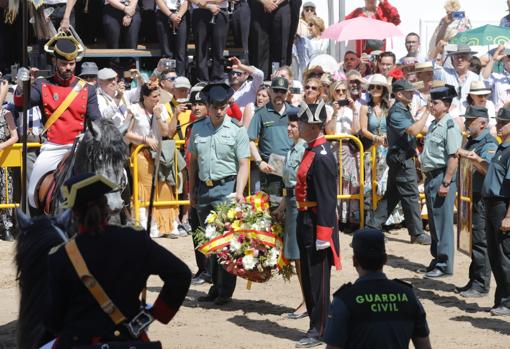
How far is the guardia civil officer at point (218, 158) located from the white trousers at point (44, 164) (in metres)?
1.42

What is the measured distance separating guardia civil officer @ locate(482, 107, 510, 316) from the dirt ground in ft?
1.69

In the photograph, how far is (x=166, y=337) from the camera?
1047 centimetres

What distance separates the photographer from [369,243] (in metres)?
6.21

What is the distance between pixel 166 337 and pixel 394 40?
36.4 feet

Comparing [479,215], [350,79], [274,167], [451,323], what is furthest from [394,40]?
[451,323]

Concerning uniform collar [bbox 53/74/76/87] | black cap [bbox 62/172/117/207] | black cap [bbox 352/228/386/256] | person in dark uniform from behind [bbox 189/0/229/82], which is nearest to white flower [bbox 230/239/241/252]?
uniform collar [bbox 53/74/76/87]

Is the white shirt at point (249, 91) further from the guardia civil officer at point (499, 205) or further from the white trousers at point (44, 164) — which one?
the guardia civil officer at point (499, 205)

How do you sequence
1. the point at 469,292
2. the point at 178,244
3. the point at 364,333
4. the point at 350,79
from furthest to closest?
1. the point at 350,79
2. the point at 178,244
3. the point at 469,292
4. the point at 364,333

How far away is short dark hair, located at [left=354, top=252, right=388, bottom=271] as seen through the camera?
20.2ft

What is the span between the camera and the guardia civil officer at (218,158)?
11672 mm

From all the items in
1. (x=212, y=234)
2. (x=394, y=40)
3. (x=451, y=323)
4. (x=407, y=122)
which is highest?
(x=394, y=40)

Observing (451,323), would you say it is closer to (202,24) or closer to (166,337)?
(166,337)

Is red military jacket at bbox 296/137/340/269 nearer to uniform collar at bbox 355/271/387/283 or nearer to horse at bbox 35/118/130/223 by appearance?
horse at bbox 35/118/130/223

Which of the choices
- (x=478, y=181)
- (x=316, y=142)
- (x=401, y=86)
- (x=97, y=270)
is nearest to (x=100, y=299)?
(x=97, y=270)
